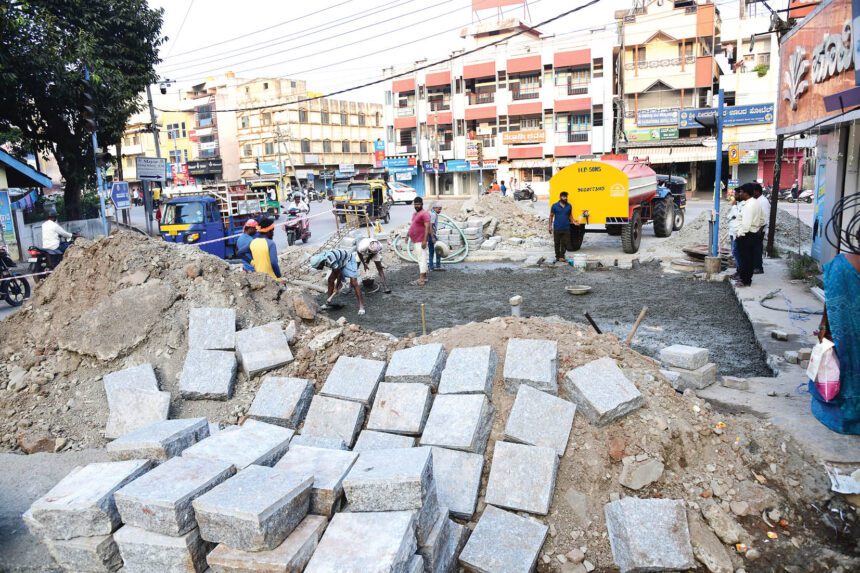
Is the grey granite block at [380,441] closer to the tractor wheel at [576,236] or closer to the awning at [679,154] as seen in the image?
the tractor wheel at [576,236]

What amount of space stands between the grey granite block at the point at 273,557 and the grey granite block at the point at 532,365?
2.22 metres

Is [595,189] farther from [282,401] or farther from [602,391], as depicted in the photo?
[282,401]

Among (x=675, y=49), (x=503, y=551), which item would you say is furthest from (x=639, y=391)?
(x=675, y=49)

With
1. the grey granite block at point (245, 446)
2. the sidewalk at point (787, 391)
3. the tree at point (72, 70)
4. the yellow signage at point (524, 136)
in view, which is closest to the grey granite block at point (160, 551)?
the grey granite block at point (245, 446)

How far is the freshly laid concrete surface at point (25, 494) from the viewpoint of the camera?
3352 mm

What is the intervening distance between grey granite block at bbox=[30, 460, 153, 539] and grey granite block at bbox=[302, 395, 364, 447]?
1636mm

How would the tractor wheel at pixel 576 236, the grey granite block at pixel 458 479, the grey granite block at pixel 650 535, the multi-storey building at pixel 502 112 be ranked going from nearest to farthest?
1. the grey granite block at pixel 650 535
2. the grey granite block at pixel 458 479
3. the tractor wheel at pixel 576 236
4. the multi-storey building at pixel 502 112

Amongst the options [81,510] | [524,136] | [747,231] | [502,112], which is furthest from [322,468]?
[502,112]

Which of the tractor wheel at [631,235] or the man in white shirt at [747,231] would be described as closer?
the man in white shirt at [747,231]

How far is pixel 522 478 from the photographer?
3883 millimetres

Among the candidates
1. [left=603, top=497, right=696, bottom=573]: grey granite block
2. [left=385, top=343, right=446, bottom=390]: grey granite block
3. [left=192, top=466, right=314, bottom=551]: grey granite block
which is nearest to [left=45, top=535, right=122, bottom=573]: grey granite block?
[left=192, top=466, right=314, bottom=551]: grey granite block

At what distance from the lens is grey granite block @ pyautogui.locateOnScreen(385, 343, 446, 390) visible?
187 inches

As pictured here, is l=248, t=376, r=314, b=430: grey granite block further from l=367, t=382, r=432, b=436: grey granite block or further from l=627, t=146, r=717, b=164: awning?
l=627, t=146, r=717, b=164: awning

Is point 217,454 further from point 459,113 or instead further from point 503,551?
point 459,113
